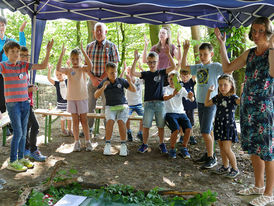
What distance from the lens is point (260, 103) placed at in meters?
2.81

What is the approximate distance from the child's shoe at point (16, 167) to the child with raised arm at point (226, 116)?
254 cm

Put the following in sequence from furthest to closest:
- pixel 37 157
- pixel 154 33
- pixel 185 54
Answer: pixel 154 33 < pixel 37 157 < pixel 185 54

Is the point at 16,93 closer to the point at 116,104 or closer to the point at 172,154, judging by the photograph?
the point at 116,104

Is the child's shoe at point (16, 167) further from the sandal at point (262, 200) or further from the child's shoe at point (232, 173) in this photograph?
the sandal at point (262, 200)

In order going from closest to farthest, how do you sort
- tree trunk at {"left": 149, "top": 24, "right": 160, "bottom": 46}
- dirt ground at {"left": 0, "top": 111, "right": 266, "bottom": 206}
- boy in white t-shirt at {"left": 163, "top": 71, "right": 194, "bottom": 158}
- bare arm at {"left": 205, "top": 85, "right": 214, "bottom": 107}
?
dirt ground at {"left": 0, "top": 111, "right": 266, "bottom": 206} < bare arm at {"left": 205, "top": 85, "right": 214, "bottom": 107} < boy in white t-shirt at {"left": 163, "top": 71, "right": 194, "bottom": 158} < tree trunk at {"left": 149, "top": 24, "right": 160, "bottom": 46}

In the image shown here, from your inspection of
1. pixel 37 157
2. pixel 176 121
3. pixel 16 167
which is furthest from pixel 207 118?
pixel 16 167

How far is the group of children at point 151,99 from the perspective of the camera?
3627 mm

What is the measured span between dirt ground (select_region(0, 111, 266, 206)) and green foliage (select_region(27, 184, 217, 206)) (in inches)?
8.9

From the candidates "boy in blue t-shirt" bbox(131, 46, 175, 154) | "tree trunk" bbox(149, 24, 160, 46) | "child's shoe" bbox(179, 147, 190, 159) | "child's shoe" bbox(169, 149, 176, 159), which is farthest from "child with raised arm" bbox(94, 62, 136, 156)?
"tree trunk" bbox(149, 24, 160, 46)

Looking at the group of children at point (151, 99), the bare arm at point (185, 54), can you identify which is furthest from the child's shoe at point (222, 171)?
the bare arm at point (185, 54)

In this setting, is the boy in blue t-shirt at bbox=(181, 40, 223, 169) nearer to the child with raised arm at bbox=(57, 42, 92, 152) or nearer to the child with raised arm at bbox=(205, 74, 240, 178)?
the child with raised arm at bbox=(205, 74, 240, 178)

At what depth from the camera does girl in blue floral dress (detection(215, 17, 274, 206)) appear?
8.93 ft

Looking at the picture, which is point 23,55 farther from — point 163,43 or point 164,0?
point 163,43

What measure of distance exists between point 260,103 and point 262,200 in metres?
0.99
